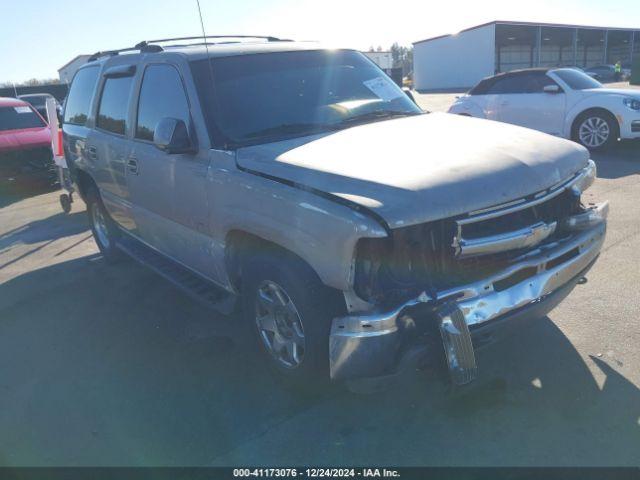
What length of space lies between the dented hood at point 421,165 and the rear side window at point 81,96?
3.25 metres

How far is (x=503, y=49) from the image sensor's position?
54094mm

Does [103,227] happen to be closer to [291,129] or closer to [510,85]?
[291,129]

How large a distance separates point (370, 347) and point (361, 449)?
663mm

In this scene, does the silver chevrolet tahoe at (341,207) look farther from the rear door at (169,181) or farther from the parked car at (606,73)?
the parked car at (606,73)

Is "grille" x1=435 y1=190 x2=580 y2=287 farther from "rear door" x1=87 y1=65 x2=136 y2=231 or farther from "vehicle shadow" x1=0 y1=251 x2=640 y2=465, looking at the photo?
"rear door" x1=87 y1=65 x2=136 y2=231

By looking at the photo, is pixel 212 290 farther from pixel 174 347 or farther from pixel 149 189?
pixel 149 189

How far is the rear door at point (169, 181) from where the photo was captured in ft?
12.0

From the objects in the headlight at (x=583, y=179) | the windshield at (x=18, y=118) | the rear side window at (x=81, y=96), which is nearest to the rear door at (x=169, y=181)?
the rear side window at (x=81, y=96)

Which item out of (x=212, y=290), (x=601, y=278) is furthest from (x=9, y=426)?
(x=601, y=278)

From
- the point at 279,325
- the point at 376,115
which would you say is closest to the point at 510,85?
the point at 376,115

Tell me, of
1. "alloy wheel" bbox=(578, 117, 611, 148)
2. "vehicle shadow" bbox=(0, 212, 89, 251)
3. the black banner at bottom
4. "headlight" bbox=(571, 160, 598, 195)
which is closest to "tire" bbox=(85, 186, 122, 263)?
"vehicle shadow" bbox=(0, 212, 89, 251)

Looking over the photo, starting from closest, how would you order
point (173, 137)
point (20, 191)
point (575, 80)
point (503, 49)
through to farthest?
point (173, 137), point (575, 80), point (20, 191), point (503, 49)

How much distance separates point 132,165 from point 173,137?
1.21m

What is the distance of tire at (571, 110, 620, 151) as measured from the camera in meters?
9.58
